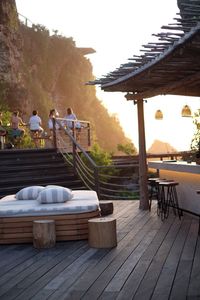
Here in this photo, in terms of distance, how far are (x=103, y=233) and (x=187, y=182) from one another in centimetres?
339

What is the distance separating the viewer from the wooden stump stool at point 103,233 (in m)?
Answer: 6.16

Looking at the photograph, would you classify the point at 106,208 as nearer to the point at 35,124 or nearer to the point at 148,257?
the point at 148,257

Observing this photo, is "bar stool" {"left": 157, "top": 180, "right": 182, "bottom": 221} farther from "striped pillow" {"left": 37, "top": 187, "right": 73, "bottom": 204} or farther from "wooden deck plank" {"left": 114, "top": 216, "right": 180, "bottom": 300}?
"striped pillow" {"left": 37, "top": 187, "right": 73, "bottom": 204}

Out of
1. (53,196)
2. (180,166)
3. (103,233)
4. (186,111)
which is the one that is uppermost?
(186,111)

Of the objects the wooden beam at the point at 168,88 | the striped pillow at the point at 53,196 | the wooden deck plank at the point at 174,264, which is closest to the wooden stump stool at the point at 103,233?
the wooden deck plank at the point at 174,264

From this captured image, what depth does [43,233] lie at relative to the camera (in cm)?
635

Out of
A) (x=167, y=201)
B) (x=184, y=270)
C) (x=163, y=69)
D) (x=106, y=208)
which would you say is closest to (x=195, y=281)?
(x=184, y=270)

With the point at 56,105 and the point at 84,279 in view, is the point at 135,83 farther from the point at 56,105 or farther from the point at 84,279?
the point at 56,105

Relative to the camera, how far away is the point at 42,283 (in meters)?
4.63

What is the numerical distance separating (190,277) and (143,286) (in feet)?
1.71

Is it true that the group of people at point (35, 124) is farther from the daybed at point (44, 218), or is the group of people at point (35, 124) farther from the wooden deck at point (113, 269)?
the wooden deck at point (113, 269)

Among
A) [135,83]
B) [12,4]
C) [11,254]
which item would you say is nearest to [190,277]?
[11,254]

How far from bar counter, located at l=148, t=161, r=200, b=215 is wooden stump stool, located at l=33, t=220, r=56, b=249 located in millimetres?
2753

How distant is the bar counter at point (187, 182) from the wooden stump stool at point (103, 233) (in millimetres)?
2269
